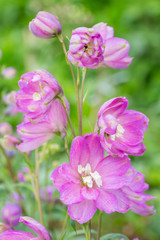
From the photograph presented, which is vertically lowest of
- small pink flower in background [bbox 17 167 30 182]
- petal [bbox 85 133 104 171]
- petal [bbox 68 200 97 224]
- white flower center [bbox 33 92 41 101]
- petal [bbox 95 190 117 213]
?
small pink flower in background [bbox 17 167 30 182]

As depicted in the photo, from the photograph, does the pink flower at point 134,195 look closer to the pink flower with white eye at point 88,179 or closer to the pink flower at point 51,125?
the pink flower with white eye at point 88,179

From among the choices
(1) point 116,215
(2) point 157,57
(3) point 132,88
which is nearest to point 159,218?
(1) point 116,215

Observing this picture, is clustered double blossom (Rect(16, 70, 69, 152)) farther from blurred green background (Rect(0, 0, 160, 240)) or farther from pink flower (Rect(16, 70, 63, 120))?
blurred green background (Rect(0, 0, 160, 240))

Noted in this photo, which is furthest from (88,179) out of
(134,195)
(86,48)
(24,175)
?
(24,175)

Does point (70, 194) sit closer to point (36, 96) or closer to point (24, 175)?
point (36, 96)

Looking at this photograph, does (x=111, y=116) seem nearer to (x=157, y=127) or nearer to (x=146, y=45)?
(x=157, y=127)

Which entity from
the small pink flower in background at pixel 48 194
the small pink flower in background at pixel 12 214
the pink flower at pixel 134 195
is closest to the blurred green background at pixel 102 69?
the small pink flower in background at pixel 48 194

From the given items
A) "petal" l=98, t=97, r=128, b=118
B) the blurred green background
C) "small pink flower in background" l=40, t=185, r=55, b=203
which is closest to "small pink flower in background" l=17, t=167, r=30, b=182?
"small pink flower in background" l=40, t=185, r=55, b=203
